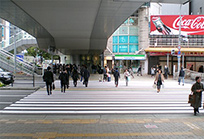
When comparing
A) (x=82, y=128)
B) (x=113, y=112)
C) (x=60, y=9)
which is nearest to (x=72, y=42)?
(x=60, y=9)

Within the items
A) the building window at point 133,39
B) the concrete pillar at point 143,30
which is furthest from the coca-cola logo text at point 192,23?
the building window at point 133,39

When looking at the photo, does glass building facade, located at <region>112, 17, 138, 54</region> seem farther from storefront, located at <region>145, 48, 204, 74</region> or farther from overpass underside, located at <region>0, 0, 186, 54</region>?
overpass underside, located at <region>0, 0, 186, 54</region>

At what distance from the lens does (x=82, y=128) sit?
6699 mm

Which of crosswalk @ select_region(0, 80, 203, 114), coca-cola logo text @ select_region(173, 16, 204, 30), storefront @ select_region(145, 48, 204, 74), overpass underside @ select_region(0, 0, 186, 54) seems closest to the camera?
crosswalk @ select_region(0, 80, 203, 114)

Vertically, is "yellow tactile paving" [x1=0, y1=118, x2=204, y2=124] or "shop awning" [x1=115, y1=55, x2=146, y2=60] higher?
"shop awning" [x1=115, y1=55, x2=146, y2=60]

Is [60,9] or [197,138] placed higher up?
[60,9]

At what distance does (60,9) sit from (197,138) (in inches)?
413

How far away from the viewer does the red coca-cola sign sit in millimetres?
31969

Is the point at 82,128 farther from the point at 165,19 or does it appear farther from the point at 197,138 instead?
the point at 165,19

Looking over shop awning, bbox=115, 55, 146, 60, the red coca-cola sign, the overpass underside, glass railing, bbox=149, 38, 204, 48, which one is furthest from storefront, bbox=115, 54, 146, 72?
the overpass underside

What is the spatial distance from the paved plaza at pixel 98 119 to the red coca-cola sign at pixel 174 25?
22.8 meters

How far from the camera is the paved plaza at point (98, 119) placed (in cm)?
618

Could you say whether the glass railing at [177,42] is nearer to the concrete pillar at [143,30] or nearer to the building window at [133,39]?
the concrete pillar at [143,30]

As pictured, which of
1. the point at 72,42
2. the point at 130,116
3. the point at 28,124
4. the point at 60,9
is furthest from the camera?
the point at 72,42
